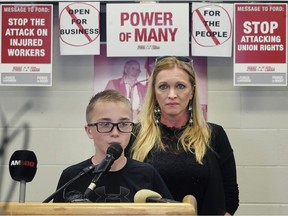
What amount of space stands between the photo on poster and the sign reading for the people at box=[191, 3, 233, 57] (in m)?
0.07

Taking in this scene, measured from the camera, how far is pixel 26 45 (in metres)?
2.89

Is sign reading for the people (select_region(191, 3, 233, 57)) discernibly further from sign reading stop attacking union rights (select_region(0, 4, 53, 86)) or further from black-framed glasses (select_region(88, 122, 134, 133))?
black-framed glasses (select_region(88, 122, 134, 133))

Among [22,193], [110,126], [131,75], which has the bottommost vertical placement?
[22,193]

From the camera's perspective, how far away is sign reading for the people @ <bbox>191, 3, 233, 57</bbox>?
281cm

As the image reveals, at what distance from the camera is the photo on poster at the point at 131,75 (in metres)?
2.83

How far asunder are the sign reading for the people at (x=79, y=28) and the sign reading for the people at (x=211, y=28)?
0.55 m

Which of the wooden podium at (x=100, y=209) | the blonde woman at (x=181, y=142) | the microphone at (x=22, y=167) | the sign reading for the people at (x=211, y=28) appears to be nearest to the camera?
the wooden podium at (x=100, y=209)

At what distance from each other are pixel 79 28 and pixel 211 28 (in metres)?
0.75

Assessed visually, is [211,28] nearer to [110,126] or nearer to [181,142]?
[181,142]

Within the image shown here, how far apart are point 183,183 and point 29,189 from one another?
121cm

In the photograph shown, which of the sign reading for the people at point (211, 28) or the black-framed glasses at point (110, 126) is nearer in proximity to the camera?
the black-framed glasses at point (110, 126)

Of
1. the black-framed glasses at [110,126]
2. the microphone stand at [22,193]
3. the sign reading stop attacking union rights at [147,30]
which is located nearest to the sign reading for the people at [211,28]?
the sign reading stop attacking union rights at [147,30]

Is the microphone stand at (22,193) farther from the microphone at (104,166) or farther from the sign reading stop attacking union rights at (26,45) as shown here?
the sign reading stop attacking union rights at (26,45)

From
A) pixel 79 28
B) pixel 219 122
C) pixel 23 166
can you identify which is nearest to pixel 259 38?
pixel 219 122
